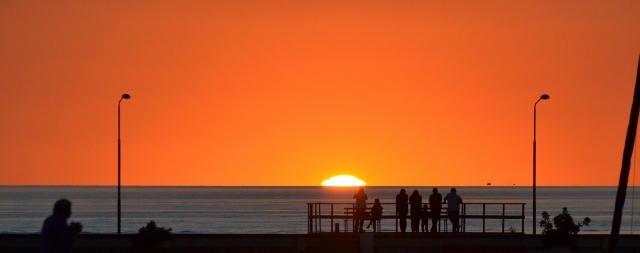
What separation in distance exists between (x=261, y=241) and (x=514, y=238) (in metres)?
8.57

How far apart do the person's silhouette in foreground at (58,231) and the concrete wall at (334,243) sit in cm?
2099

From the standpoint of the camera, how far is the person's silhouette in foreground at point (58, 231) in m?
16.5

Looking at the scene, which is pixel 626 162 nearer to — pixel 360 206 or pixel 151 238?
pixel 360 206

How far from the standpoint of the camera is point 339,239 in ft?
126

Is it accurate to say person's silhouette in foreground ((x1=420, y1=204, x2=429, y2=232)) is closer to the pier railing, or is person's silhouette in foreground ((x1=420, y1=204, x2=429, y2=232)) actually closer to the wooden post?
the pier railing

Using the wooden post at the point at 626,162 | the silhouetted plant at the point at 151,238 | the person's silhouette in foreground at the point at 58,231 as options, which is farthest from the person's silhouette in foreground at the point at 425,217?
the person's silhouette in foreground at the point at 58,231

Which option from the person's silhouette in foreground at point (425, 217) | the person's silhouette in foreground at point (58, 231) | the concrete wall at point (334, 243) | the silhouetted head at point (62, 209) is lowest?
the concrete wall at point (334, 243)

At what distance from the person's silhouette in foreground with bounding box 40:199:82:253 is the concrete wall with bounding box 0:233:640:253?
2099 centimetres

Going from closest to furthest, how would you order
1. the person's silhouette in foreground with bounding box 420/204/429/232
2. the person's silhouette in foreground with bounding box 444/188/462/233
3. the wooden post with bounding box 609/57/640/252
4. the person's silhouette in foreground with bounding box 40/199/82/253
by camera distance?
the person's silhouette in foreground with bounding box 40/199/82/253, the wooden post with bounding box 609/57/640/252, the person's silhouette in foreground with bounding box 444/188/462/233, the person's silhouette in foreground with bounding box 420/204/429/232

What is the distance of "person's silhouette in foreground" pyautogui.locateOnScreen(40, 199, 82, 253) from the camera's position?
54.2 ft

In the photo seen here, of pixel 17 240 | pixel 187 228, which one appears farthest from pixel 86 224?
pixel 17 240

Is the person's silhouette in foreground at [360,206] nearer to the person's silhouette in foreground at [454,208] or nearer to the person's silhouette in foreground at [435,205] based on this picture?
A: the person's silhouette in foreground at [435,205]

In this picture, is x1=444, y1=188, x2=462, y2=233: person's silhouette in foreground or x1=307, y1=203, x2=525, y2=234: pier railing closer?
x1=444, y1=188, x2=462, y2=233: person's silhouette in foreground

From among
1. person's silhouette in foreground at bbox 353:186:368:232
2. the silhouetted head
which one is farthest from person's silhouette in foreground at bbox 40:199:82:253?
person's silhouette in foreground at bbox 353:186:368:232
